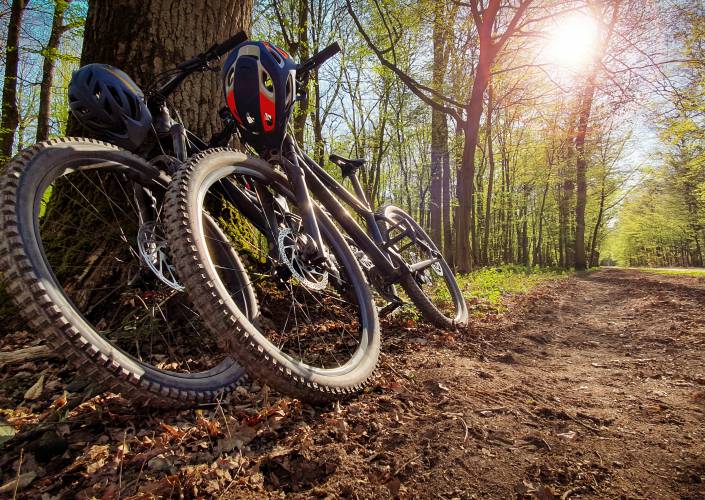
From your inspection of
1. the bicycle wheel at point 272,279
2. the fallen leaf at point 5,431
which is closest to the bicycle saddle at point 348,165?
the bicycle wheel at point 272,279

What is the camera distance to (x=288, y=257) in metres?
2.24

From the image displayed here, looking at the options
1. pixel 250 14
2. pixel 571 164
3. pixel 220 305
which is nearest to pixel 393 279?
pixel 220 305

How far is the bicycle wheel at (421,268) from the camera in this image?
346 centimetres

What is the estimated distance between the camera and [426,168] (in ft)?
80.7

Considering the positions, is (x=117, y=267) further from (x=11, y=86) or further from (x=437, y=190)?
(x=437, y=190)

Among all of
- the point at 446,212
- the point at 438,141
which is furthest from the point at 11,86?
the point at 446,212

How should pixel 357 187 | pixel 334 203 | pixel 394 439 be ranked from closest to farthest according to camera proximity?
1. pixel 394 439
2. pixel 334 203
3. pixel 357 187

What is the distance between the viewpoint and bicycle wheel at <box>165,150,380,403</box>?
146cm

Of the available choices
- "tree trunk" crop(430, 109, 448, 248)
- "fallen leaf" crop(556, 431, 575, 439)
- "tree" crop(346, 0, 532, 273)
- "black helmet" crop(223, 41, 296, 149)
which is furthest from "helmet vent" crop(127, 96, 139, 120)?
"tree trunk" crop(430, 109, 448, 248)

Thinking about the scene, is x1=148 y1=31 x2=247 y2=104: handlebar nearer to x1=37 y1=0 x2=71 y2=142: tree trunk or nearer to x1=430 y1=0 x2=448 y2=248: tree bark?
x1=37 y1=0 x2=71 y2=142: tree trunk

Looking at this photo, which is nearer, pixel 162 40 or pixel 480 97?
pixel 162 40

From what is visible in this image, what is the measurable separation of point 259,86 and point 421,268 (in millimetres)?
2516

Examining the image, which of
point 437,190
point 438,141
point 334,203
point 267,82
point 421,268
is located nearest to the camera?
point 267,82

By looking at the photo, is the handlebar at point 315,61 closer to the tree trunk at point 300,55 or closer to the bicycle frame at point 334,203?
the bicycle frame at point 334,203
